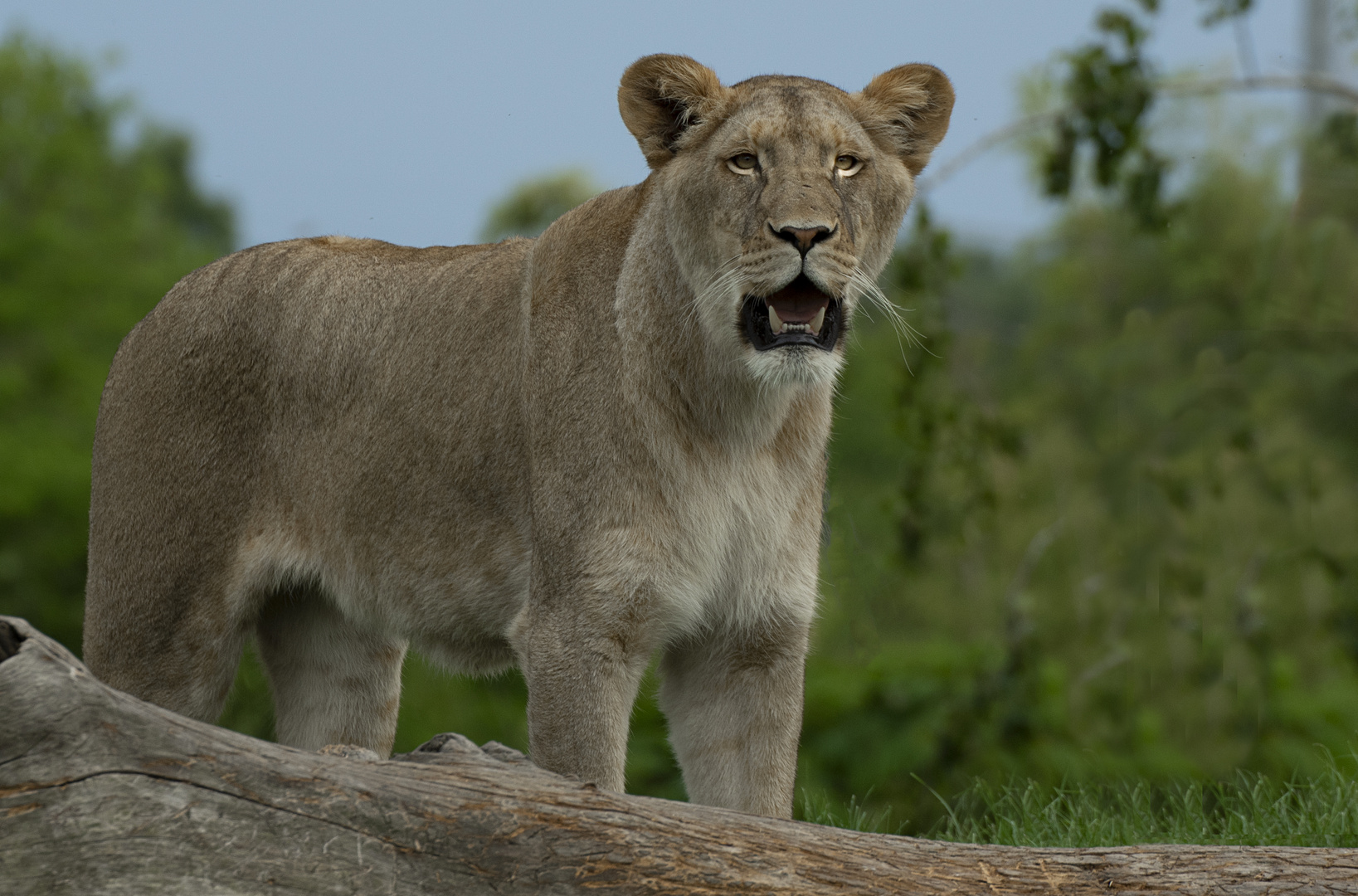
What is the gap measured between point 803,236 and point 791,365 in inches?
13.6

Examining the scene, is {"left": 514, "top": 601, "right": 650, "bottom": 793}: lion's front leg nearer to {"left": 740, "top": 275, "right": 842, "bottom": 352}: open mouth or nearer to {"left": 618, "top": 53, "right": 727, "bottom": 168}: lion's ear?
{"left": 740, "top": 275, "right": 842, "bottom": 352}: open mouth

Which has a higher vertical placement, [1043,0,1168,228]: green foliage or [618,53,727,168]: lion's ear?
[1043,0,1168,228]: green foliage

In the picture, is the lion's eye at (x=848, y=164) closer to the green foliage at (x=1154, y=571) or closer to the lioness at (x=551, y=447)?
the lioness at (x=551, y=447)

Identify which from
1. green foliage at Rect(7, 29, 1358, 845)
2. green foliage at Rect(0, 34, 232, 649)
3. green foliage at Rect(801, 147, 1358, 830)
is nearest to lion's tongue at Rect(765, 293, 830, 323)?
green foliage at Rect(7, 29, 1358, 845)

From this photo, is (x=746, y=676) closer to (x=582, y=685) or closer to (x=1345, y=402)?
(x=582, y=685)

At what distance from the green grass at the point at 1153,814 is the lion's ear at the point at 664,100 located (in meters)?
2.42

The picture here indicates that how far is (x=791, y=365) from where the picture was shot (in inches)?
152

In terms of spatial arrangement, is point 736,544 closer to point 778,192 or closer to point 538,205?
point 778,192

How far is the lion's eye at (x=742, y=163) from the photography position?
3971 millimetres

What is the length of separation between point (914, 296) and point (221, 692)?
4414 mm

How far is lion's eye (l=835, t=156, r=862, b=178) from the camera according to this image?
4.02 m

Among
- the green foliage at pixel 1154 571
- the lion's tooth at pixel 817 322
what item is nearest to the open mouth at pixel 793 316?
the lion's tooth at pixel 817 322

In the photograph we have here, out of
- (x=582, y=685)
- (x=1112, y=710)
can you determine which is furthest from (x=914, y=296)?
(x=582, y=685)

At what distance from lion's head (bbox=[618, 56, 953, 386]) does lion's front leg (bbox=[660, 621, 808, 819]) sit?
938 mm
